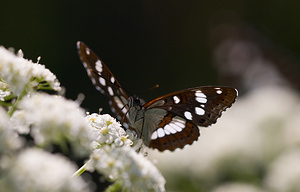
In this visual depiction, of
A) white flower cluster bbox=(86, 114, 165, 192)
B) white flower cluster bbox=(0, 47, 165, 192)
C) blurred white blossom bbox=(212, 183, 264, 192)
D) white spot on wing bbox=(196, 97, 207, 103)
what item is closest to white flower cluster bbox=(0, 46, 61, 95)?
white flower cluster bbox=(0, 47, 165, 192)

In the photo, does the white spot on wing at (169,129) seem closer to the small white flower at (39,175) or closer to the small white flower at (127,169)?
the small white flower at (127,169)

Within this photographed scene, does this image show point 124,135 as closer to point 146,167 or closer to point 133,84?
point 146,167

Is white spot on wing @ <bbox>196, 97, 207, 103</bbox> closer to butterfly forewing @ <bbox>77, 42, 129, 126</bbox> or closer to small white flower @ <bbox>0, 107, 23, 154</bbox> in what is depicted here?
butterfly forewing @ <bbox>77, 42, 129, 126</bbox>

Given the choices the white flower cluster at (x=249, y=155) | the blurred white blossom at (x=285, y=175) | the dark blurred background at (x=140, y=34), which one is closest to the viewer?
the blurred white blossom at (x=285, y=175)

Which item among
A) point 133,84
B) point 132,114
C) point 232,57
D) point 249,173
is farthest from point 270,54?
point 132,114

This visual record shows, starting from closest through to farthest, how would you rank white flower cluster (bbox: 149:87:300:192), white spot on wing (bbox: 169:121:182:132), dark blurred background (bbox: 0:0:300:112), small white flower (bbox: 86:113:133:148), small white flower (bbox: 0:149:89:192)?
small white flower (bbox: 0:149:89:192) → small white flower (bbox: 86:113:133:148) → white spot on wing (bbox: 169:121:182:132) → white flower cluster (bbox: 149:87:300:192) → dark blurred background (bbox: 0:0:300:112)

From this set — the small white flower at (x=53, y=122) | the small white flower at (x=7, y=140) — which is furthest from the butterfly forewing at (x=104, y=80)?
the small white flower at (x=7, y=140)

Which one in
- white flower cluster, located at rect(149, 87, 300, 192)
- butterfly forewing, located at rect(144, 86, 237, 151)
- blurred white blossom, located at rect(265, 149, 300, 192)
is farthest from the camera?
white flower cluster, located at rect(149, 87, 300, 192)
